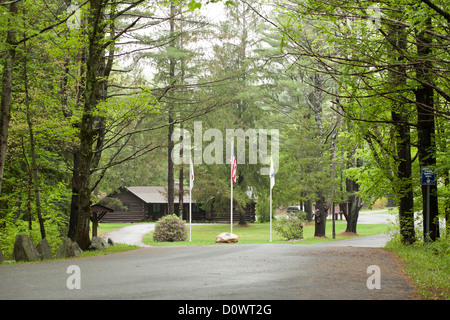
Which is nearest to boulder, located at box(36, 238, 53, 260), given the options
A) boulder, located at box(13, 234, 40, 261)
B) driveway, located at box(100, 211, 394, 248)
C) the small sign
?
boulder, located at box(13, 234, 40, 261)

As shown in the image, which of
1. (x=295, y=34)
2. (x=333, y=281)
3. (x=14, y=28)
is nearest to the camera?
(x=333, y=281)

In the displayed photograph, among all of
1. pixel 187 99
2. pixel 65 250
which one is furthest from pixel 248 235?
pixel 65 250

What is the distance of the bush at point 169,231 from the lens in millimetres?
29047

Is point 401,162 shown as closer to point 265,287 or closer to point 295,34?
point 295,34

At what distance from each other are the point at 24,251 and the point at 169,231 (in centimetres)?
1665

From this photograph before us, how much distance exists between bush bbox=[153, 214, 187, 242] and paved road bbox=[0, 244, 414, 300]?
58.1 ft

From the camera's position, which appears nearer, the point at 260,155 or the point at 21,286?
the point at 21,286

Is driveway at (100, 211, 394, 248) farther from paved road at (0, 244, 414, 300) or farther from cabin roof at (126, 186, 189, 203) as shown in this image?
cabin roof at (126, 186, 189, 203)

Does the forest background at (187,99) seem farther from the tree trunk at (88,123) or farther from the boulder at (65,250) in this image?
the boulder at (65,250)

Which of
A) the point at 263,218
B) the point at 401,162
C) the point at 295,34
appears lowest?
the point at 263,218

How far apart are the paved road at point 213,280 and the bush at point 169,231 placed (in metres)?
17.7

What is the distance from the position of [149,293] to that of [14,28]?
9876 millimetres
